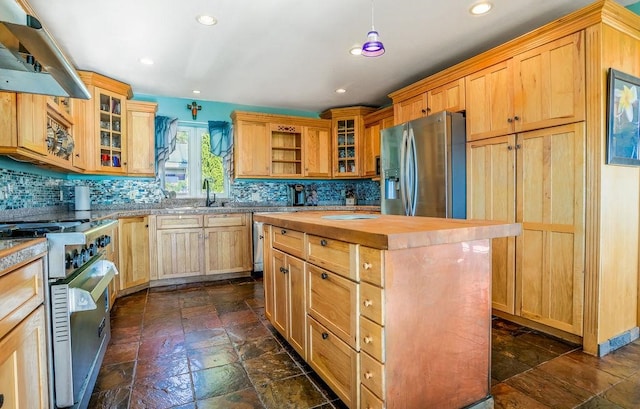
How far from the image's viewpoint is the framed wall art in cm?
213

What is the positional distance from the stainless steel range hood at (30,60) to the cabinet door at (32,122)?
53 cm

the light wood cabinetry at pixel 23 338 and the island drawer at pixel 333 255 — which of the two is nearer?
the light wood cabinetry at pixel 23 338

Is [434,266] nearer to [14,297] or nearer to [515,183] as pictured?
[14,297]

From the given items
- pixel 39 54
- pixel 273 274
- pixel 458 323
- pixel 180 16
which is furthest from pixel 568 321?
pixel 180 16

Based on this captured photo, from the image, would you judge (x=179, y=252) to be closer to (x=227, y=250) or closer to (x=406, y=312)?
(x=227, y=250)

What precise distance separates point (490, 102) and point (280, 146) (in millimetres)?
3026

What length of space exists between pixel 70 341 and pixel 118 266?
221cm

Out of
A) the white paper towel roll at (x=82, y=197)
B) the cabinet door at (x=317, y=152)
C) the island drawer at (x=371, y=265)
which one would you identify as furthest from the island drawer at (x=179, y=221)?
the island drawer at (x=371, y=265)

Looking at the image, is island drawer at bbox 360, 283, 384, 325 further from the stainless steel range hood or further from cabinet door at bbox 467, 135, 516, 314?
cabinet door at bbox 467, 135, 516, 314

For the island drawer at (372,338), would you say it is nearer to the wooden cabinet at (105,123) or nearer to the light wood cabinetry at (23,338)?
the light wood cabinetry at (23,338)

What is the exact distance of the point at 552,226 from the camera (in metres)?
2.37

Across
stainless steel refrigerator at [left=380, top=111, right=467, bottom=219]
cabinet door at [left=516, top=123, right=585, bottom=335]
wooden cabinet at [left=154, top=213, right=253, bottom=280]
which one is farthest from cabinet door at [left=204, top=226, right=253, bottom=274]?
cabinet door at [left=516, top=123, right=585, bottom=335]

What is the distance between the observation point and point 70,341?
1.45 metres

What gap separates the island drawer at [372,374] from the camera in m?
1.27
